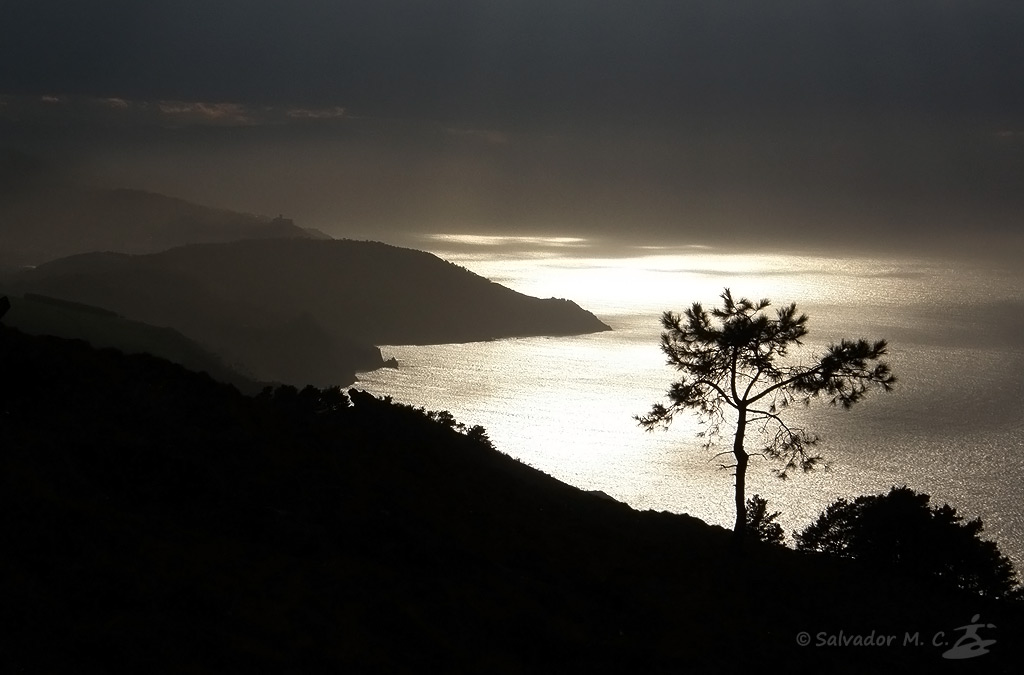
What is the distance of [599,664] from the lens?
1535 centimetres

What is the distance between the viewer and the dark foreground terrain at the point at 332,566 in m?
13.1

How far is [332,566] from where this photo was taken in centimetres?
1634

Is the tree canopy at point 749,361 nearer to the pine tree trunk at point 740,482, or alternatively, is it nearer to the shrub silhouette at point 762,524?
the pine tree trunk at point 740,482
